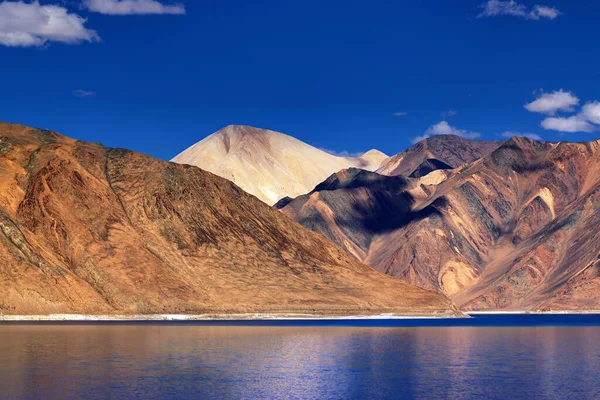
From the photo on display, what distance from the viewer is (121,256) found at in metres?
174

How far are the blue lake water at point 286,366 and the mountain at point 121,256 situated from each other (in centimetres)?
4298

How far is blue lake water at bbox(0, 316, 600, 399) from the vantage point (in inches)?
2373

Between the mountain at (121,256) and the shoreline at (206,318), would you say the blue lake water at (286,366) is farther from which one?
the mountain at (121,256)

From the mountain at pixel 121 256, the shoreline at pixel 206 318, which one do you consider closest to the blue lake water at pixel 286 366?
the shoreline at pixel 206 318

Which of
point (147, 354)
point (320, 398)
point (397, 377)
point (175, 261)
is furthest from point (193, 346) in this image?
point (175, 261)

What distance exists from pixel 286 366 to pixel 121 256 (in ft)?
339

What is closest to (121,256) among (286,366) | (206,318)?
(206,318)

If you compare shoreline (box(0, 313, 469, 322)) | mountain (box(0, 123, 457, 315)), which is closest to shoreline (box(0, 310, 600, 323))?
shoreline (box(0, 313, 469, 322))

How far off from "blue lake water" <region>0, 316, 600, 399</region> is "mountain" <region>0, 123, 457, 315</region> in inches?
1692

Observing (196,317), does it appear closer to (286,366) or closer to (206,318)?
(206,318)

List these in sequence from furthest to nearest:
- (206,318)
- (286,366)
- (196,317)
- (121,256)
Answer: (121,256), (206,318), (196,317), (286,366)

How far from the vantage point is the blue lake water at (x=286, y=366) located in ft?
198

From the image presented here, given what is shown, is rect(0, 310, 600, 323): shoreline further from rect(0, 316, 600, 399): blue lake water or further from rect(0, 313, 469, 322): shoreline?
rect(0, 316, 600, 399): blue lake water

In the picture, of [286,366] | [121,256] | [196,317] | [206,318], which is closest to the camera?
[286,366]
